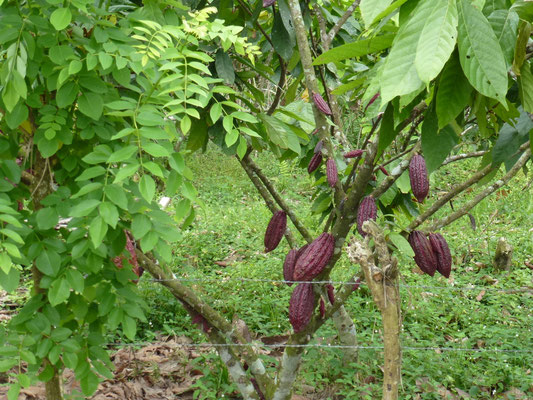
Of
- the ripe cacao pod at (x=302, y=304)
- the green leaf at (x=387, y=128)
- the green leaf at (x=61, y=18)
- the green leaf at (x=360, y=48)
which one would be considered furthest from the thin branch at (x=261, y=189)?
the green leaf at (x=360, y=48)

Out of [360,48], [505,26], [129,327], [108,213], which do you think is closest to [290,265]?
[129,327]

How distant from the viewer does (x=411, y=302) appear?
3.10 metres

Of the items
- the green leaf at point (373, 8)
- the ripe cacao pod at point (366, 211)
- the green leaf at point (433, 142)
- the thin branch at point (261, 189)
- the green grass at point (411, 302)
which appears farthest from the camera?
the green grass at point (411, 302)

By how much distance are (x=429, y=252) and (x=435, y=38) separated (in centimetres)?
132

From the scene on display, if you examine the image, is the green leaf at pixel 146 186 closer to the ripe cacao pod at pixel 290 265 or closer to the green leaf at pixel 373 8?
the green leaf at pixel 373 8

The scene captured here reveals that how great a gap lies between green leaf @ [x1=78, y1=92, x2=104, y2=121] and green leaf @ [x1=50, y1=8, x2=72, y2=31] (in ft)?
0.62

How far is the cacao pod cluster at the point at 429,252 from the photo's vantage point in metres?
1.85

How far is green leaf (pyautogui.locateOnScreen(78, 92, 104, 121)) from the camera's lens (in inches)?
54.9

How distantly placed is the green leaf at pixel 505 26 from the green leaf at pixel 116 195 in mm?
784

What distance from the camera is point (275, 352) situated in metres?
3.19

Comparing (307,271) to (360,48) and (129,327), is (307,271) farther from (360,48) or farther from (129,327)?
(360,48)

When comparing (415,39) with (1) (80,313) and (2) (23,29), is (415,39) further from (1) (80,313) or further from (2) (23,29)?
(1) (80,313)

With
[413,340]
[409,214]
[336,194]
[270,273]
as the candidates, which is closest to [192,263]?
[270,273]

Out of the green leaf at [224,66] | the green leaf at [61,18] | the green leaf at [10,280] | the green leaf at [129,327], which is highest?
the green leaf at [61,18]
